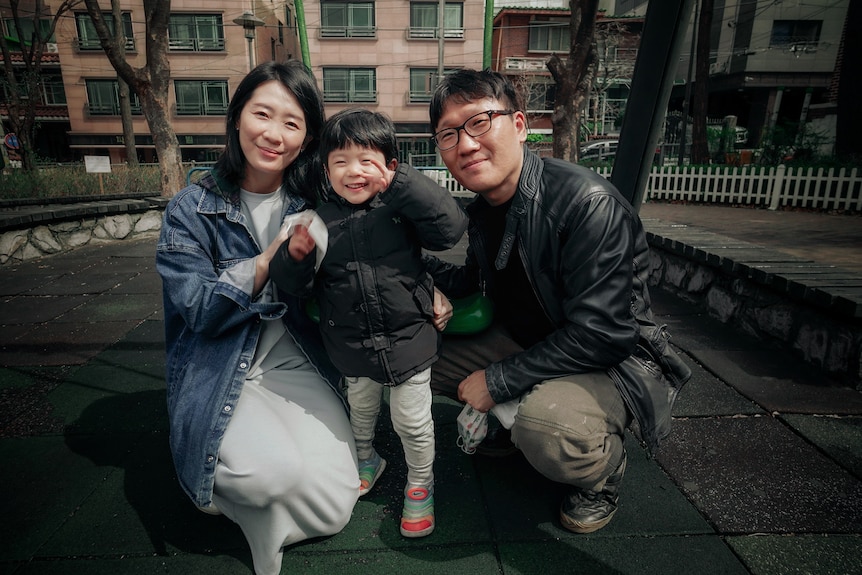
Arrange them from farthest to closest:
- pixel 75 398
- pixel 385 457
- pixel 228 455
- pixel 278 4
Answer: pixel 278 4
pixel 75 398
pixel 385 457
pixel 228 455

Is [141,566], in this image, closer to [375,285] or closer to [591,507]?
[375,285]

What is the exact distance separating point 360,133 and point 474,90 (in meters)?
0.50

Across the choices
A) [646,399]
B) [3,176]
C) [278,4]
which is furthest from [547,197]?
[278,4]

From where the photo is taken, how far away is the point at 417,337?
6.49 ft

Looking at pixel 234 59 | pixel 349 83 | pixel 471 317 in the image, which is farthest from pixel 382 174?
pixel 234 59

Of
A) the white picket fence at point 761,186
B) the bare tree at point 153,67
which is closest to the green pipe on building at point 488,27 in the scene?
the white picket fence at point 761,186

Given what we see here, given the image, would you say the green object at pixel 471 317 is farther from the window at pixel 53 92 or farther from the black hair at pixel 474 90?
the window at pixel 53 92

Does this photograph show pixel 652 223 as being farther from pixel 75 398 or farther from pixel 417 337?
pixel 75 398

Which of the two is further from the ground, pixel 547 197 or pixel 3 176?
pixel 547 197

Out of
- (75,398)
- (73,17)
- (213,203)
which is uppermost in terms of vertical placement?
(73,17)

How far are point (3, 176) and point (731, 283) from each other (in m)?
11.5

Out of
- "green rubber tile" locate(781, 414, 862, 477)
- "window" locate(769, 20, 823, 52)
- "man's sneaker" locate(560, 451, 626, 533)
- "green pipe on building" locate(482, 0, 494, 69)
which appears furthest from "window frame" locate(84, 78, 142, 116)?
"window" locate(769, 20, 823, 52)

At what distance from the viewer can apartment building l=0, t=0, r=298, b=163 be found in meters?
25.8

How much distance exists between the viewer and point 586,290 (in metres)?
1.85
